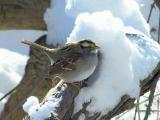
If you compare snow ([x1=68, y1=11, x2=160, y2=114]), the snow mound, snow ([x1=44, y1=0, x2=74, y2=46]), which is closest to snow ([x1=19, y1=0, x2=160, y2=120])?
snow ([x1=68, y1=11, x2=160, y2=114])

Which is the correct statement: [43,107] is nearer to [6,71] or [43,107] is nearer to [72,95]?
[72,95]

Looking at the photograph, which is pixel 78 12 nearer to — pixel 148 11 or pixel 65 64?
pixel 65 64

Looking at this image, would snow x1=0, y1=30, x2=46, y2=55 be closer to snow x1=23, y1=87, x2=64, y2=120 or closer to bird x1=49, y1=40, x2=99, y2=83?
bird x1=49, y1=40, x2=99, y2=83

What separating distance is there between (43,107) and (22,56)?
9.21ft

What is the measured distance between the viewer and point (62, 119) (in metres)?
1.26

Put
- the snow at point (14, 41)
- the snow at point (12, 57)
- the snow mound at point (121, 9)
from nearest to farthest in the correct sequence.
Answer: the snow mound at point (121, 9)
the snow at point (12, 57)
the snow at point (14, 41)

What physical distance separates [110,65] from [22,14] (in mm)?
1415

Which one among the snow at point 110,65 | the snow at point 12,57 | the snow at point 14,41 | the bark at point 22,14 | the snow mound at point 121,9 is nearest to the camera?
the snow at point 110,65

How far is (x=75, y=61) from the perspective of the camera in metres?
1.52

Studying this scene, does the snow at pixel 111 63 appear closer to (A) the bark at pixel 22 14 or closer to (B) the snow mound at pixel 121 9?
(B) the snow mound at pixel 121 9

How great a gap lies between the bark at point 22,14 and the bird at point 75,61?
0.87m

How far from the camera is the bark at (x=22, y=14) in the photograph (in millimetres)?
2559

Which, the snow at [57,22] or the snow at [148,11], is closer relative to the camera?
the snow at [57,22]

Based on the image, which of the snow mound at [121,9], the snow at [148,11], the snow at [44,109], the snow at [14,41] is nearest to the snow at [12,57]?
the snow at [14,41]
